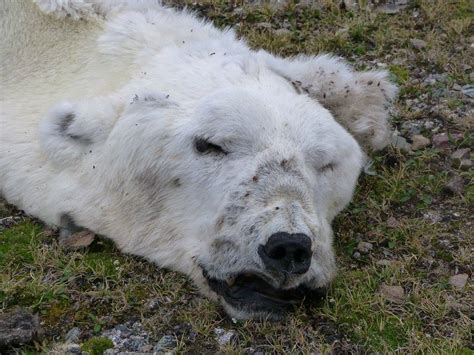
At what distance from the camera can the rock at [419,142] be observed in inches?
210

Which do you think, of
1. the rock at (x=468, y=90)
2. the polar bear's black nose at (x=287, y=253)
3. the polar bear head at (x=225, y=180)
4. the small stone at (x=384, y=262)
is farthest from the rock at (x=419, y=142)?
the polar bear's black nose at (x=287, y=253)

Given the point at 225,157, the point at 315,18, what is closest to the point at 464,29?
the point at 315,18

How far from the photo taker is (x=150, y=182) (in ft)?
13.0

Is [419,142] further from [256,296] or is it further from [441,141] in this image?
[256,296]

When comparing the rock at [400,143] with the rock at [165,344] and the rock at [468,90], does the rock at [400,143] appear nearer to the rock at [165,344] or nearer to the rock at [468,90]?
the rock at [468,90]

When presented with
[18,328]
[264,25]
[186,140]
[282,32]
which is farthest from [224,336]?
[264,25]

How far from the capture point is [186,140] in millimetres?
3842

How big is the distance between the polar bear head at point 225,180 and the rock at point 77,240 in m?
0.08

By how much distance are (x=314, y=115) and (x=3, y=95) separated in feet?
7.12

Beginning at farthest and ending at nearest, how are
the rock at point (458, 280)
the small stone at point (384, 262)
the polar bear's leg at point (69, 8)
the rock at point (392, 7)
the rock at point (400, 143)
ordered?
the rock at point (392, 7) < the rock at point (400, 143) < the polar bear's leg at point (69, 8) < the small stone at point (384, 262) < the rock at point (458, 280)

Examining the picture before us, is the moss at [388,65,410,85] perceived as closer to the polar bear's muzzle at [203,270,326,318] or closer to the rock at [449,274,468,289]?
the rock at [449,274,468,289]

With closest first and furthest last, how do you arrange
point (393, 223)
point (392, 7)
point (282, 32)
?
point (393, 223)
point (282, 32)
point (392, 7)

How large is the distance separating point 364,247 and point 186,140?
1.21 metres

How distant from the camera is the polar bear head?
338 centimetres
